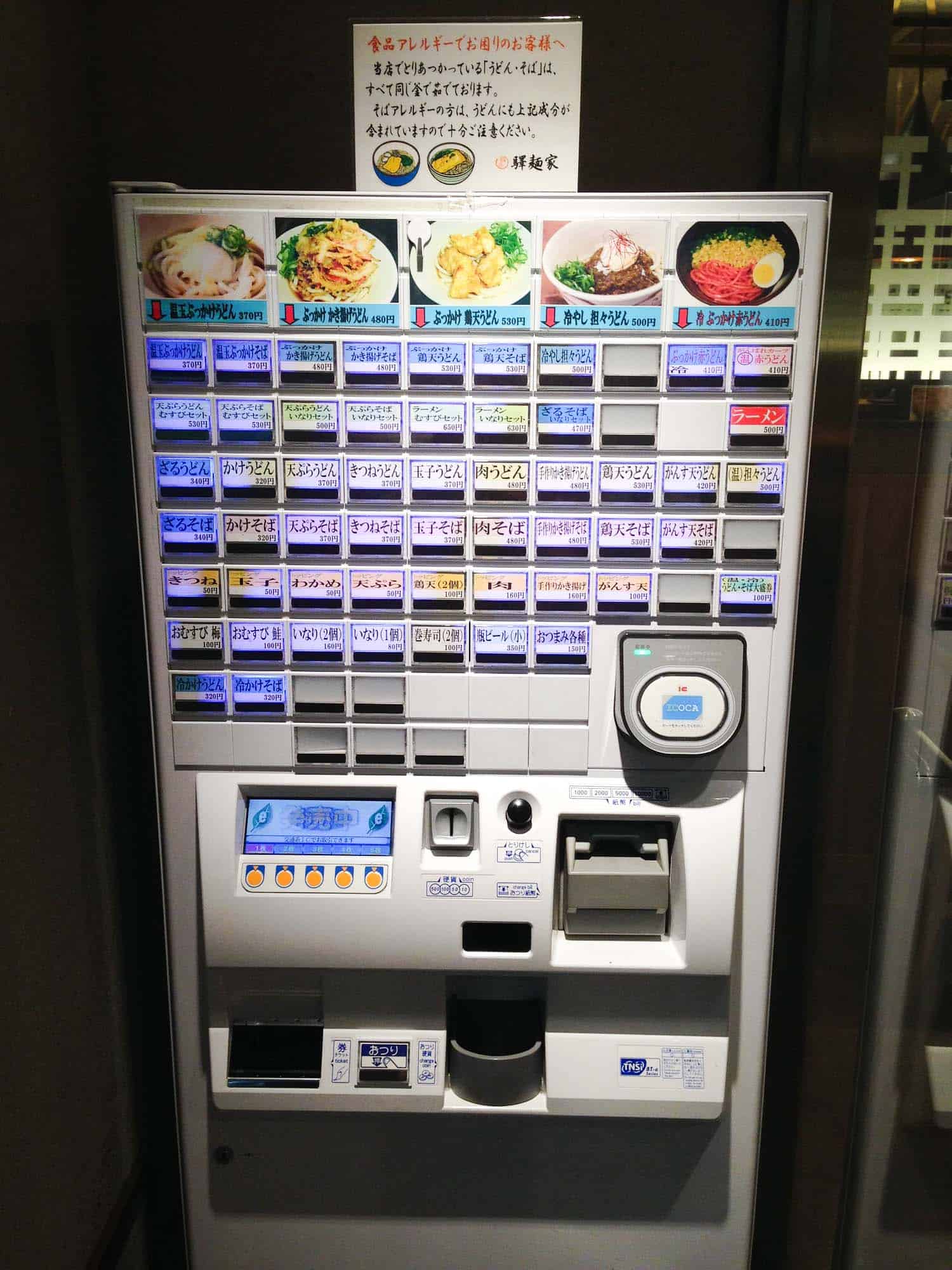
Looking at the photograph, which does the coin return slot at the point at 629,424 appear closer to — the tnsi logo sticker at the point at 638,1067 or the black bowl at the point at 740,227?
the black bowl at the point at 740,227

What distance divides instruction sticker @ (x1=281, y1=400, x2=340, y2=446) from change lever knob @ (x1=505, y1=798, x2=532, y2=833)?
0.65 meters

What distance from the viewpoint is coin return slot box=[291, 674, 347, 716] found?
4.78ft

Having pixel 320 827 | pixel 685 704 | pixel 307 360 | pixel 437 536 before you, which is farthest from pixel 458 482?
pixel 320 827

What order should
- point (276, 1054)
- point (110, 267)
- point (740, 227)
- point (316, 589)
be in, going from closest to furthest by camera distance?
point (740, 227), point (316, 589), point (276, 1054), point (110, 267)

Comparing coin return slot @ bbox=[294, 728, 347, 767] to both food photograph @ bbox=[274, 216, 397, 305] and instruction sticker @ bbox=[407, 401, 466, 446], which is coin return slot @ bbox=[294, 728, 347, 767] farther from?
food photograph @ bbox=[274, 216, 397, 305]

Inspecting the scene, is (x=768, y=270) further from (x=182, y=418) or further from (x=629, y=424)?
(x=182, y=418)

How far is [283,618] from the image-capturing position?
1.44m

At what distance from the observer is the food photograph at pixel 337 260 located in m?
1.34

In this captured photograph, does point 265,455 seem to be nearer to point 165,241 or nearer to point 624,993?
point 165,241

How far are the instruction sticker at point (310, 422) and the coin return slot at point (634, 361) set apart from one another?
0.42 metres

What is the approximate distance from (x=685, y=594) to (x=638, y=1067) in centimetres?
80

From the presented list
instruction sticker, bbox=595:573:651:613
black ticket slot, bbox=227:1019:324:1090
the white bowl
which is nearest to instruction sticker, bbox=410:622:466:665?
instruction sticker, bbox=595:573:651:613

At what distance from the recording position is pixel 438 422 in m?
1.38

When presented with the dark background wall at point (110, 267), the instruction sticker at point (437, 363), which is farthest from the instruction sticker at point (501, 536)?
the dark background wall at point (110, 267)
